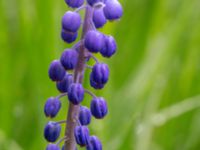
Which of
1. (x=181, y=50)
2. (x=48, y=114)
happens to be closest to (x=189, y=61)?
(x=181, y=50)

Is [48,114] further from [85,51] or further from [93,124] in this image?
[93,124]

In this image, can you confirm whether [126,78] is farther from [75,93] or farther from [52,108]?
[75,93]

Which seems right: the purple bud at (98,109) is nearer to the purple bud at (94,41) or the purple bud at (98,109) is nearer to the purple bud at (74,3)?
the purple bud at (94,41)

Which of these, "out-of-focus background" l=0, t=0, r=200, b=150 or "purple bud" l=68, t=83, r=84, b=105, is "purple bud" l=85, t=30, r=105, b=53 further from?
"out-of-focus background" l=0, t=0, r=200, b=150

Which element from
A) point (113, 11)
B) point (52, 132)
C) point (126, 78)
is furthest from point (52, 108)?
point (126, 78)

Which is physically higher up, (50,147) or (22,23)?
(22,23)

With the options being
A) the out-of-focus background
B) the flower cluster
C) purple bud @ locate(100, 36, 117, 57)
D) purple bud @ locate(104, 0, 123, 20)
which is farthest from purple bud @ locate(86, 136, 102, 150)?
the out-of-focus background
